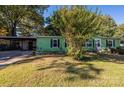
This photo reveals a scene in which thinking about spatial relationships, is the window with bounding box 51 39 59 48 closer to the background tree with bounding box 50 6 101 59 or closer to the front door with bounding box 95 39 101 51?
the front door with bounding box 95 39 101 51

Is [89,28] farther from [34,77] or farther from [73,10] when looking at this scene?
[34,77]

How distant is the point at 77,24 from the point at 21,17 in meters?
26.1

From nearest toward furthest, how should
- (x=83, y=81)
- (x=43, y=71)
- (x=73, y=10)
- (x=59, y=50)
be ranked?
(x=83, y=81) → (x=43, y=71) → (x=73, y=10) → (x=59, y=50)

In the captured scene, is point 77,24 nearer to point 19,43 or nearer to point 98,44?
point 98,44

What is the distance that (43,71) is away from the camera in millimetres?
12984

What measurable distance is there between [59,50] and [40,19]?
15.7 m

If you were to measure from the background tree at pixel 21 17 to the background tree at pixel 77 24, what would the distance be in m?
23.2

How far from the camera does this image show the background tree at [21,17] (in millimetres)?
40500

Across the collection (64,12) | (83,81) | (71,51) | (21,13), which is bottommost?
(83,81)

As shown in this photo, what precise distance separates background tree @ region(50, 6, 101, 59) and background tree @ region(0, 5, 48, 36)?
23.2 meters

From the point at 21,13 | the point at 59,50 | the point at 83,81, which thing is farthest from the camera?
the point at 21,13

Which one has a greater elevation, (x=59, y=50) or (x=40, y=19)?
(x=40, y=19)

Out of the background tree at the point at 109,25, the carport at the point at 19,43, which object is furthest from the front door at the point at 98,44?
the background tree at the point at 109,25
